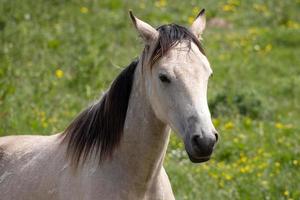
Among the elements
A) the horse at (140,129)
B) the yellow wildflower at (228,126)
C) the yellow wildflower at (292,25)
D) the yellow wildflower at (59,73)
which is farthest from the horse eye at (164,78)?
the yellow wildflower at (292,25)

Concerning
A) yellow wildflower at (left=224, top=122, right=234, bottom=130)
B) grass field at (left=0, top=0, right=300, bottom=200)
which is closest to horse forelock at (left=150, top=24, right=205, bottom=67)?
grass field at (left=0, top=0, right=300, bottom=200)

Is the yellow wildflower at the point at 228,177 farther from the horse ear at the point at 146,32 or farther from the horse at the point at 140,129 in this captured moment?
the horse ear at the point at 146,32

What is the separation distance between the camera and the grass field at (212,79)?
22.9 feet

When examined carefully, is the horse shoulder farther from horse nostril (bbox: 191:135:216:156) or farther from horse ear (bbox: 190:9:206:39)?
horse ear (bbox: 190:9:206:39)

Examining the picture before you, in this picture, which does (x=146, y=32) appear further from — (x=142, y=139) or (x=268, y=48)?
(x=268, y=48)

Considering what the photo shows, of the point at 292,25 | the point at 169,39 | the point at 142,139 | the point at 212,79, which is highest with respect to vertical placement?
the point at 169,39

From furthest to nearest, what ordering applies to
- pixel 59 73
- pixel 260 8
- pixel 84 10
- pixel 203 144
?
pixel 260 8 → pixel 84 10 → pixel 59 73 → pixel 203 144

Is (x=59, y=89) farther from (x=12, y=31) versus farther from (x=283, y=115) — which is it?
(x=283, y=115)

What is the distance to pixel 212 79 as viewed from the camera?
32.3 feet

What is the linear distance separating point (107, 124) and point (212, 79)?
213 inches

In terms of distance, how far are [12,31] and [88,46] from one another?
1023 mm

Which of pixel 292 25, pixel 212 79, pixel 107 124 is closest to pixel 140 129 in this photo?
pixel 107 124

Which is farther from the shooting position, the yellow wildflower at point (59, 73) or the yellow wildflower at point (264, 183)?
the yellow wildflower at point (59, 73)

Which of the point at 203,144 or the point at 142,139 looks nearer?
the point at 203,144
